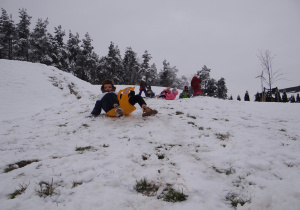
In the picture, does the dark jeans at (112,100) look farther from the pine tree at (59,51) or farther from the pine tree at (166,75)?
the pine tree at (166,75)

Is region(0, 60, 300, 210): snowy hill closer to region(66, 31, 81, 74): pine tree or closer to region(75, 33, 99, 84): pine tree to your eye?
region(75, 33, 99, 84): pine tree

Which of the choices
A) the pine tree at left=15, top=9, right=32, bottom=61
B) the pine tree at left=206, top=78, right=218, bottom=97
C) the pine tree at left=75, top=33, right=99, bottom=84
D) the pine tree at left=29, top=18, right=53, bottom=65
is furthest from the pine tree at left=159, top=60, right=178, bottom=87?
the pine tree at left=15, top=9, right=32, bottom=61

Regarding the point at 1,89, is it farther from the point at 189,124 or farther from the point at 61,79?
the point at 189,124

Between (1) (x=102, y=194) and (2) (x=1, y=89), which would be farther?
(2) (x=1, y=89)

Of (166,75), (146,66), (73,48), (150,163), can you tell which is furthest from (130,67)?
(150,163)

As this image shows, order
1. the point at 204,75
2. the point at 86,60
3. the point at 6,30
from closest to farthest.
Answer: the point at 6,30 → the point at 86,60 → the point at 204,75

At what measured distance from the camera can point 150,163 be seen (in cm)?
302

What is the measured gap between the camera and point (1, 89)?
10555 millimetres

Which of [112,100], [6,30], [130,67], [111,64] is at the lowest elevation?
[112,100]

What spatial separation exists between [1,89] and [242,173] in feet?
42.5

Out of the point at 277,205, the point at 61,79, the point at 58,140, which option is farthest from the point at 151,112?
the point at 61,79

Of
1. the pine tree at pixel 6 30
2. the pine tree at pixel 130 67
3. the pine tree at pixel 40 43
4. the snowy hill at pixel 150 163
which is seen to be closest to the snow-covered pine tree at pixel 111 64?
the pine tree at pixel 130 67

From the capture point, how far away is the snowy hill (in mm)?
2141

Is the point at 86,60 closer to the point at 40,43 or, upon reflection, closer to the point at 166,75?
the point at 40,43
